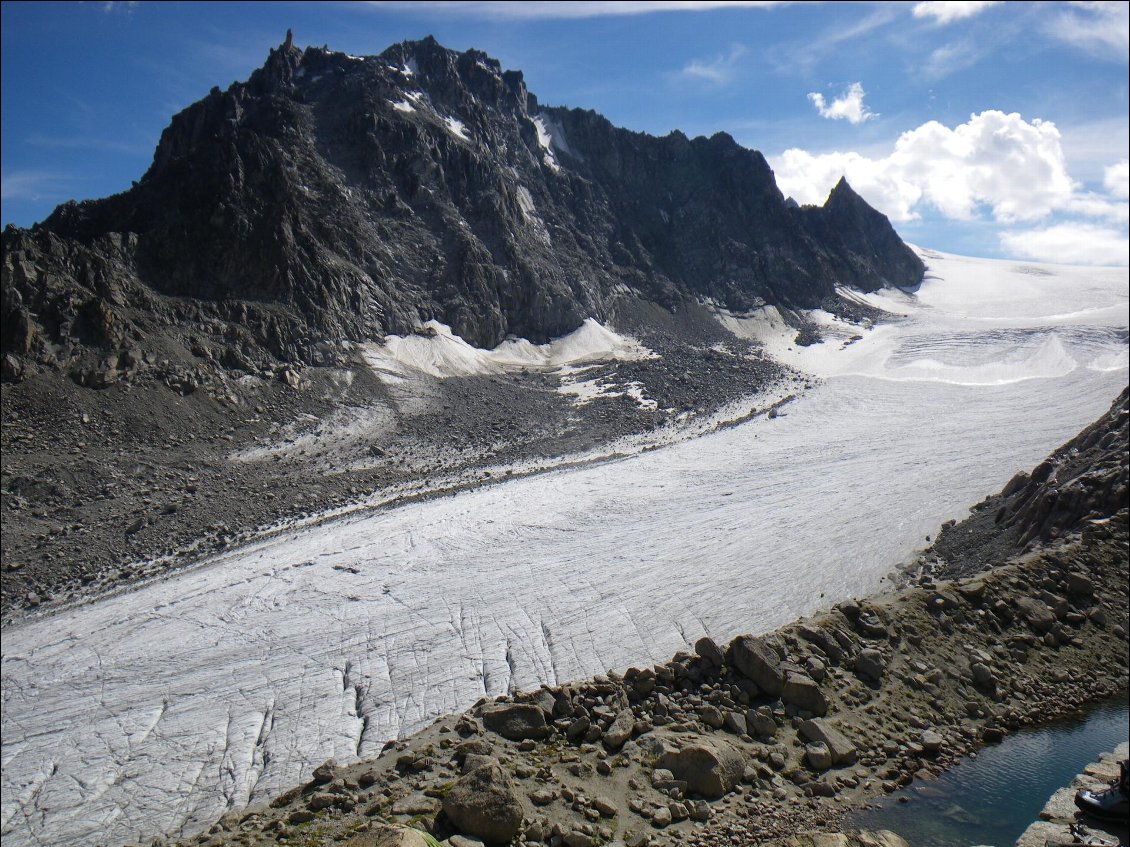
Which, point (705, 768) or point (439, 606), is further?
point (439, 606)

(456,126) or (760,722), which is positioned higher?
(456,126)

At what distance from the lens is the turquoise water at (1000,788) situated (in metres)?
8.58

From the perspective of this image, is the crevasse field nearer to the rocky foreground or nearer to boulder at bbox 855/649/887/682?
the rocky foreground

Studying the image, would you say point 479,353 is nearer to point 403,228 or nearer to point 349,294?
point 349,294

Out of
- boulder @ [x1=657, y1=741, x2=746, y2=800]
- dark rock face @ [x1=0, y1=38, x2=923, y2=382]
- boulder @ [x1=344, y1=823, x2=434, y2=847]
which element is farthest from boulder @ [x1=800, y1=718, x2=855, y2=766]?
dark rock face @ [x1=0, y1=38, x2=923, y2=382]

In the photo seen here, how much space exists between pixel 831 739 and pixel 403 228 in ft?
176

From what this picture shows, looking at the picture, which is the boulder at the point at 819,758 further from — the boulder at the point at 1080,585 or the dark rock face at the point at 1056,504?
the dark rock face at the point at 1056,504

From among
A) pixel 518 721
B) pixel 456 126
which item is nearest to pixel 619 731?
pixel 518 721

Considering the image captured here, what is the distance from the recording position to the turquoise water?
8.58 metres

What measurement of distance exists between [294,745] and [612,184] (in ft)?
247

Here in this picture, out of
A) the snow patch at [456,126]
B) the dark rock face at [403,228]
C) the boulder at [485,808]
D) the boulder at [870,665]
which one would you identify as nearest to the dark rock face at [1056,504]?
the boulder at [870,665]

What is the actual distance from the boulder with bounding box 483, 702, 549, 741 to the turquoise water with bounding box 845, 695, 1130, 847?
11.7 ft

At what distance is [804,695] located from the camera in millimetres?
9984

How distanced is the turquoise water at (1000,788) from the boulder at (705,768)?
1.41 meters
